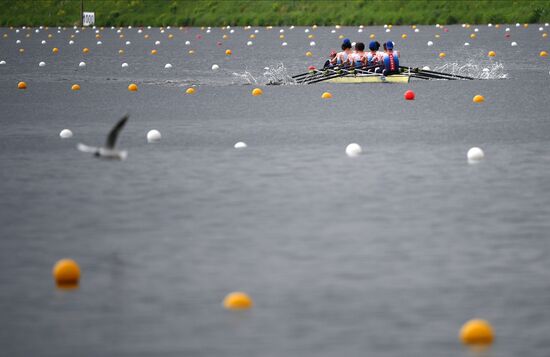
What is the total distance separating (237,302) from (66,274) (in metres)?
1.66

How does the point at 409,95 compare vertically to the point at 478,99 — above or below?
above

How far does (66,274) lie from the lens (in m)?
10.8

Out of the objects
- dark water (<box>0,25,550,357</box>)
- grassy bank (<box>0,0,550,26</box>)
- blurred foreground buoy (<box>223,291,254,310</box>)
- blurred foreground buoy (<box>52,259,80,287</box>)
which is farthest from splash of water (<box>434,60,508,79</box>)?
grassy bank (<box>0,0,550,26</box>)

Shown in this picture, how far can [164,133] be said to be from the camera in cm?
2162

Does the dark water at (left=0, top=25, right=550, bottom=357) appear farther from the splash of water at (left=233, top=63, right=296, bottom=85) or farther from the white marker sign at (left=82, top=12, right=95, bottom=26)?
the white marker sign at (left=82, top=12, right=95, bottom=26)

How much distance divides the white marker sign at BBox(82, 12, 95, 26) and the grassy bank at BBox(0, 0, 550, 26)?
126 cm

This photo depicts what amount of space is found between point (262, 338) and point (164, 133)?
12.7 metres

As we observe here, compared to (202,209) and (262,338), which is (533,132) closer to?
(202,209)

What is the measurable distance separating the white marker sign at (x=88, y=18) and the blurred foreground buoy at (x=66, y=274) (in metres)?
70.3

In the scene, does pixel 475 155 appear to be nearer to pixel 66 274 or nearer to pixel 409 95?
pixel 66 274

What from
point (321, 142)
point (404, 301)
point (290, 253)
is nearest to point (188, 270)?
point (290, 253)

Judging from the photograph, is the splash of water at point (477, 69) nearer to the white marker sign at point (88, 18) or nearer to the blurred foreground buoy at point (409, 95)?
the blurred foreground buoy at point (409, 95)

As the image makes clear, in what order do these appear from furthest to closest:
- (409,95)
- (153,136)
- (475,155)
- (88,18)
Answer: (88,18) → (409,95) → (153,136) → (475,155)

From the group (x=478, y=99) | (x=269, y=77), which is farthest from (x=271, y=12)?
(x=478, y=99)
